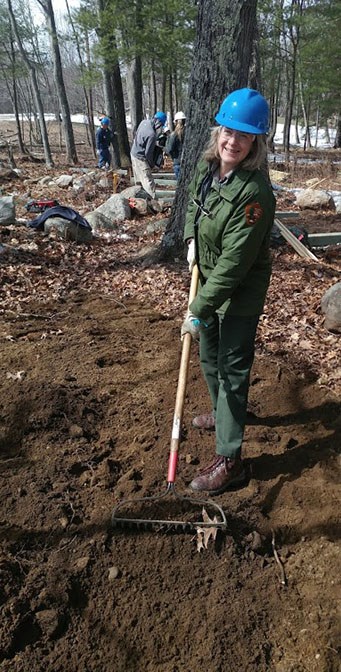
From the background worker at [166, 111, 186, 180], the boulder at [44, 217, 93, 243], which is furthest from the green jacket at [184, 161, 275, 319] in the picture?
the background worker at [166, 111, 186, 180]

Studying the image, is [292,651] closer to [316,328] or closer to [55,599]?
[55,599]

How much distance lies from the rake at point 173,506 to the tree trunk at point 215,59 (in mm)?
3842

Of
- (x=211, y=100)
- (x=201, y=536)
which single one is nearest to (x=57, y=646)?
(x=201, y=536)

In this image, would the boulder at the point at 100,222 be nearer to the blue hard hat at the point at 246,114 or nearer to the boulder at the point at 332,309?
the boulder at the point at 332,309

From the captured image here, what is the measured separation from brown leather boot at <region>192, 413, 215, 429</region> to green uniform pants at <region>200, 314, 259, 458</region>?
567 mm

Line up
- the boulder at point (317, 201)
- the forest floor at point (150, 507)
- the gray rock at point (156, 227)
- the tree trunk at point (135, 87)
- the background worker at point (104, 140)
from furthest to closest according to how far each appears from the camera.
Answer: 1. the tree trunk at point (135, 87)
2. the background worker at point (104, 140)
3. the boulder at point (317, 201)
4. the gray rock at point (156, 227)
5. the forest floor at point (150, 507)

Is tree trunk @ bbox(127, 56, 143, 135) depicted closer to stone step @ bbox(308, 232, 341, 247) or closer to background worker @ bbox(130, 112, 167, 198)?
background worker @ bbox(130, 112, 167, 198)

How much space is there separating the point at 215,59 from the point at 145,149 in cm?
555

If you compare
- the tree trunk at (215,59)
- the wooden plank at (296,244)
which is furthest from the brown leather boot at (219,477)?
the wooden plank at (296,244)

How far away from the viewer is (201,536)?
2.57m

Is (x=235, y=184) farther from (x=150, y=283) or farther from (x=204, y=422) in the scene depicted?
(x=150, y=283)

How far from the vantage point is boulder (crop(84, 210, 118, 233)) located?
895cm

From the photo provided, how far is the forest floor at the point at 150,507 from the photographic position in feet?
7.08

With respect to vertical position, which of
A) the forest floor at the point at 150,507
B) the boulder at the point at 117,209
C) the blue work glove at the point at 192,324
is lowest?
the forest floor at the point at 150,507
